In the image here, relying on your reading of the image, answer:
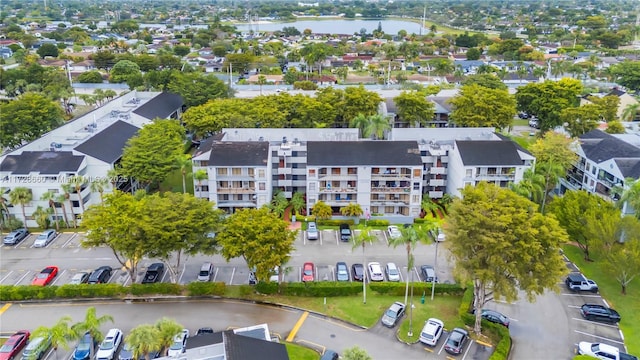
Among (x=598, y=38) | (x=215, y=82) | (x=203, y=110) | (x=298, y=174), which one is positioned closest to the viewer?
(x=298, y=174)

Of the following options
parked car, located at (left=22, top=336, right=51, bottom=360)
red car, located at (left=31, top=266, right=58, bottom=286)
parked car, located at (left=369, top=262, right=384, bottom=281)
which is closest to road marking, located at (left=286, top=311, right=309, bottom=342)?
parked car, located at (left=369, top=262, right=384, bottom=281)

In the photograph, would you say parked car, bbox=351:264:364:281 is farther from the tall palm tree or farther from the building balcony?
the tall palm tree

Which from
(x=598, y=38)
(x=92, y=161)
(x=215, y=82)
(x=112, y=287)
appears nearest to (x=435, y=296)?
(x=112, y=287)

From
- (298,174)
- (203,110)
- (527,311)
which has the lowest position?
(527,311)

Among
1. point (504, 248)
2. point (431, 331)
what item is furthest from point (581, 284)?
point (431, 331)

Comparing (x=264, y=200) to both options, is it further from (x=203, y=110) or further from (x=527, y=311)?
(x=527, y=311)

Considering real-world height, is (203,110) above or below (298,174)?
above
